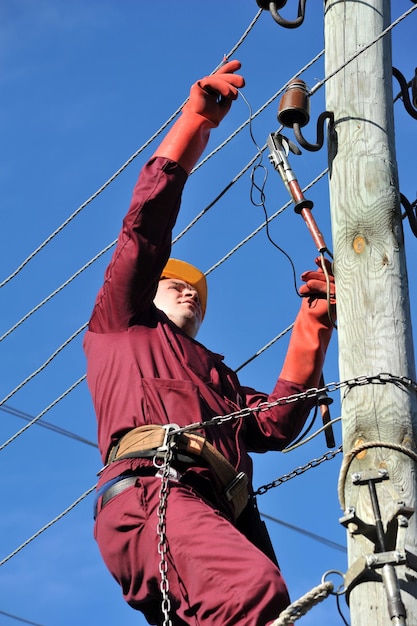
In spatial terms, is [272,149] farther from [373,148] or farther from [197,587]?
[197,587]

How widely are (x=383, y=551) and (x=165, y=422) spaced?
136cm

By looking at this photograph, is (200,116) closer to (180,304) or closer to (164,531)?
(180,304)

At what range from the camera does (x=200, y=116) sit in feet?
19.0

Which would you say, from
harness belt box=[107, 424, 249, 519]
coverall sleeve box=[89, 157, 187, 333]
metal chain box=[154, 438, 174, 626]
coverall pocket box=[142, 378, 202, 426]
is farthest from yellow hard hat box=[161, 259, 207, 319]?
metal chain box=[154, 438, 174, 626]

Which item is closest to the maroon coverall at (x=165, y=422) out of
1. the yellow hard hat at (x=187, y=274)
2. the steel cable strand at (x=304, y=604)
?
the steel cable strand at (x=304, y=604)

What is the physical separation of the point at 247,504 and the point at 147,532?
724 mm

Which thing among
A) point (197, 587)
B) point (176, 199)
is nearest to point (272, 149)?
point (176, 199)

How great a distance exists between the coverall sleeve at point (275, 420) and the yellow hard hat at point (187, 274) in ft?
2.41

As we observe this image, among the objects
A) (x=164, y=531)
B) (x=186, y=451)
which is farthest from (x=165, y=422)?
(x=164, y=531)

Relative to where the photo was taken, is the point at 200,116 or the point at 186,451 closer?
the point at 186,451

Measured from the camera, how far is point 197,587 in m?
4.64

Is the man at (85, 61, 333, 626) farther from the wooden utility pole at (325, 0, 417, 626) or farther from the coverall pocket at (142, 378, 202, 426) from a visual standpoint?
the wooden utility pole at (325, 0, 417, 626)

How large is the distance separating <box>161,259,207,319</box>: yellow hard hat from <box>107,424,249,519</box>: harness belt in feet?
5.07

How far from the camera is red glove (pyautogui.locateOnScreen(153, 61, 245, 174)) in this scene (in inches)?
224
